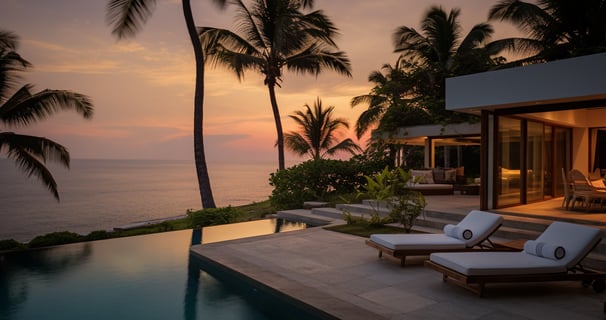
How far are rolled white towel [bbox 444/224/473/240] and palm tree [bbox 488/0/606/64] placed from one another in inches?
567

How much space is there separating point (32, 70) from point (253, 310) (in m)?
9.13

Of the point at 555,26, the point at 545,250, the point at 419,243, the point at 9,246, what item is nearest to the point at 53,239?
the point at 9,246

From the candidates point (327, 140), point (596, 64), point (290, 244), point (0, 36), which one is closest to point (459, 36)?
point (327, 140)

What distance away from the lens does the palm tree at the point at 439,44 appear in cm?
2070

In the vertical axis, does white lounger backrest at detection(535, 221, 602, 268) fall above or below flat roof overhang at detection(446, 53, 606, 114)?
below

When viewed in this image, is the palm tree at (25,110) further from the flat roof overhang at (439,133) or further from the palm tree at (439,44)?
the palm tree at (439,44)

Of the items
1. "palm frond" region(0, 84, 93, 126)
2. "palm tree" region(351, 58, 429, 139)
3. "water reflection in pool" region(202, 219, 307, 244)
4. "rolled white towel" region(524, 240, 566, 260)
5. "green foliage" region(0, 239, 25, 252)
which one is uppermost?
"palm tree" region(351, 58, 429, 139)

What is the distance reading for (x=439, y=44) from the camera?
2081 cm

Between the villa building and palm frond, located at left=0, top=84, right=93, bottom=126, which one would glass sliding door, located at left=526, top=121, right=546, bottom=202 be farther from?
palm frond, located at left=0, top=84, right=93, bottom=126

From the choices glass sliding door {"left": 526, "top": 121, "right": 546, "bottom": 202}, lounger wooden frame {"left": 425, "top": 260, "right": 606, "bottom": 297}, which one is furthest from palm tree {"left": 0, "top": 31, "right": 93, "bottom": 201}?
glass sliding door {"left": 526, "top": 121, "right": 546, "bottom": 202}

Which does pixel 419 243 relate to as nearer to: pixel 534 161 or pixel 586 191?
pixel 586 191

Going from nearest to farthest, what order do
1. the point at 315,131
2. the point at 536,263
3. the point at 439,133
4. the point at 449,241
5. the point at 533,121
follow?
1. the point at 536,263
2. the point at 449,241
3. the point at 533,121
4. the point at 439,133
5. the point at 315,131

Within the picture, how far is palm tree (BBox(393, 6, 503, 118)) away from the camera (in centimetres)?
2070

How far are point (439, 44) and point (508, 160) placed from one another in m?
12.7
